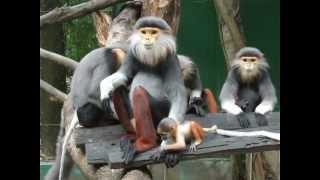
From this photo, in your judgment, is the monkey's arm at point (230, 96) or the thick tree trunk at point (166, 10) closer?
the monkey's arm at point (230, 96)

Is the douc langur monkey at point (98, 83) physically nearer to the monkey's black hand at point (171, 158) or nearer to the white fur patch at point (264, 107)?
the white fur patch at point (264, 107)

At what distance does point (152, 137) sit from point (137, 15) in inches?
46.0

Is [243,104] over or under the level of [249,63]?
under

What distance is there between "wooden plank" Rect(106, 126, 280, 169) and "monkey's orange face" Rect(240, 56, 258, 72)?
354mm

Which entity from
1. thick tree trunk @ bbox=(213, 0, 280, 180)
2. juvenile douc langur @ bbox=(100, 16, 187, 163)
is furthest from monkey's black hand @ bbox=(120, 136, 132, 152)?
thick tree trunk @ bbox=(213, 0, 280, 180)

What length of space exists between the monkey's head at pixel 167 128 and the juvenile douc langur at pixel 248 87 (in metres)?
0.50

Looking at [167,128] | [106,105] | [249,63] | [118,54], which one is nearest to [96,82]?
[118,54]

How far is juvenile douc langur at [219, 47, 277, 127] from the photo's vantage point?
10.7ft

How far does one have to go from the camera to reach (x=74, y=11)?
3.80 m

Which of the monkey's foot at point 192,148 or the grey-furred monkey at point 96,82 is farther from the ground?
the grey-furred monkey at point 96,82

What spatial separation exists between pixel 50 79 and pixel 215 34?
1151 millimetres

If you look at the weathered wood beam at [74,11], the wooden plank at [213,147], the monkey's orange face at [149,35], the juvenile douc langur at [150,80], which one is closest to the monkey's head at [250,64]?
the wooden plank at [213,147]

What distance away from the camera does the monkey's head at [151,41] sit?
2980 mm

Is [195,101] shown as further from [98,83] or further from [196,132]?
[98,83]
